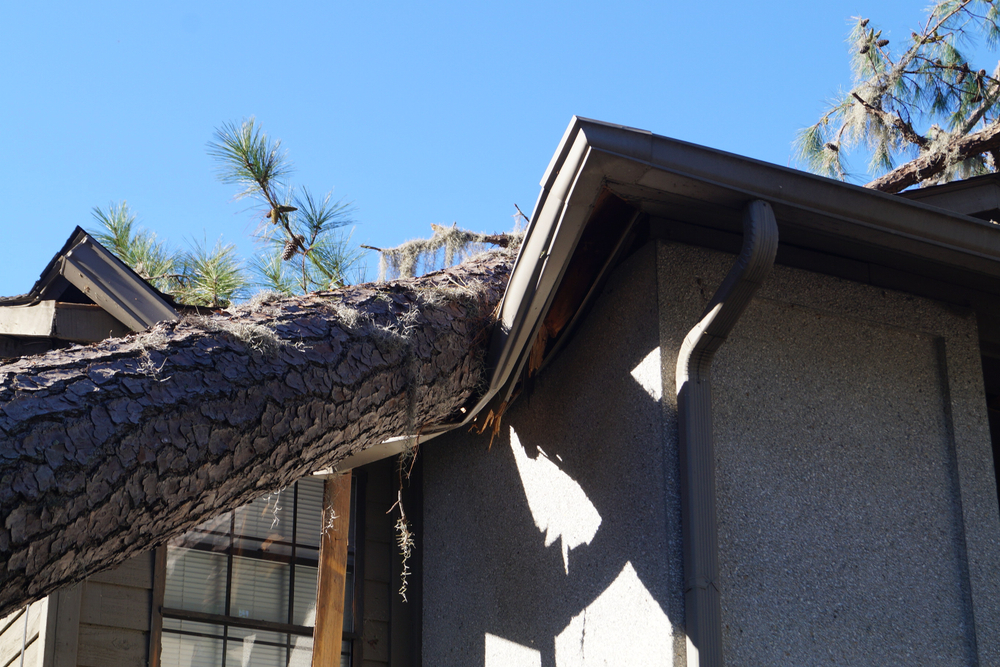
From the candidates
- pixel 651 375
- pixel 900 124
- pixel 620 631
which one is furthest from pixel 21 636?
pixel 900 124

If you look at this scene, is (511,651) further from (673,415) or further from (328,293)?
(328,293)

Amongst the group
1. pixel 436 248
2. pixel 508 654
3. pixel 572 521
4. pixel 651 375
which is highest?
pixel 436 248

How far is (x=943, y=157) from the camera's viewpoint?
5527 mm

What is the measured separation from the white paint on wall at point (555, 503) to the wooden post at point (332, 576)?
856mm

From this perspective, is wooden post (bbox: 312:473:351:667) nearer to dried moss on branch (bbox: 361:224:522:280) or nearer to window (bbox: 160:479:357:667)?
window (bbox: 160:479:357:667)

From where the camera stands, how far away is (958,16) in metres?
9.06

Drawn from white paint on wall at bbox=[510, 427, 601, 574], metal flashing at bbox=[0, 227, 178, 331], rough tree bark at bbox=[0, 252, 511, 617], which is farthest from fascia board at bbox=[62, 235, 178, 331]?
white paint on wall at bbox=[510, 427, 601, 574]

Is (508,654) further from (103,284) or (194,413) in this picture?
(103,284)

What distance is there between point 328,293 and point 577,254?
3.68ft

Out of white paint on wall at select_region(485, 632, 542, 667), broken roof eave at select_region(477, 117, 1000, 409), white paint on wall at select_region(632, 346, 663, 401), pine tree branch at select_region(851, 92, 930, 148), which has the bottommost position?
white paint on wall at select_region(485, 632, 542, 667)

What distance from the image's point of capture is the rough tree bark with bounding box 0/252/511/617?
2.24 metres

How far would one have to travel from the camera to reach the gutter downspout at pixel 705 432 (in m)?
3.14

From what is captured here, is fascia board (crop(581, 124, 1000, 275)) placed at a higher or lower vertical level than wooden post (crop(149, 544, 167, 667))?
higher

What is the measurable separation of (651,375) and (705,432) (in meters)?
0.34
